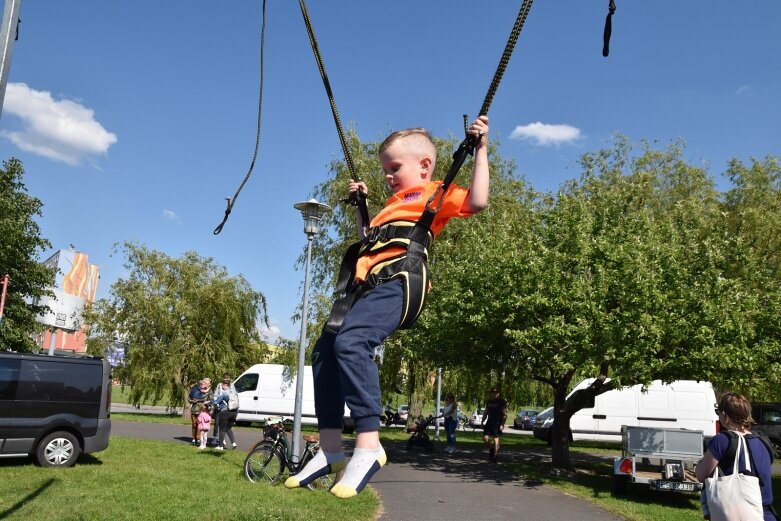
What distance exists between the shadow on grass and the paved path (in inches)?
235

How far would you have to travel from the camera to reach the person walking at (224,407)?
60.4 feet

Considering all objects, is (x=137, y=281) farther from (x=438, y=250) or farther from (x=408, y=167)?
(x=408, y=167)

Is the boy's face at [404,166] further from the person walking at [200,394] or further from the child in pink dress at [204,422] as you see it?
the child in pink dress at [204,422]

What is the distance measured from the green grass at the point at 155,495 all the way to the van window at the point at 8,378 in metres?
1.56

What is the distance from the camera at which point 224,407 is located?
18.6 meters

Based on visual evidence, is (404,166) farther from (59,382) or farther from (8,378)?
(59,382)

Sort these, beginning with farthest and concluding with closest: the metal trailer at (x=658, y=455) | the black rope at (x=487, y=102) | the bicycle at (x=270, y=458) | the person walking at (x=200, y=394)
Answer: the person walking at (x=200, y=394)
the metal trailer at (x=658, y=455)
the bicycle at (x=270, y=458)
the black rope at (x=487, y=102)

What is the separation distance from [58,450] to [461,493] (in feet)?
30.4

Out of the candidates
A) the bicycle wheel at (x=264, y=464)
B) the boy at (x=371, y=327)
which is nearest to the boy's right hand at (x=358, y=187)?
the boy at (x=371, y=327)

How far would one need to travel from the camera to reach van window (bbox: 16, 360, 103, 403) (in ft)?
46.3

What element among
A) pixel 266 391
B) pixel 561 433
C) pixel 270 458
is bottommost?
pixel 270 458

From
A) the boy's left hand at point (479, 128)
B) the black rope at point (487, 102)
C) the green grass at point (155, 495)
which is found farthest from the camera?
the green grass at point (155, 495)

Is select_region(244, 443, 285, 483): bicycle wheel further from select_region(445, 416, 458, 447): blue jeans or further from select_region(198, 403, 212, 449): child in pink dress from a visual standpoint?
select_region(445, 416, 458, 447): blue jeans

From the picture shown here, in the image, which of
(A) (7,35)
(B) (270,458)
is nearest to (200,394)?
(B) (270,458)
